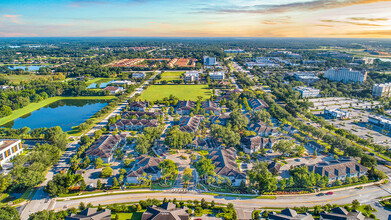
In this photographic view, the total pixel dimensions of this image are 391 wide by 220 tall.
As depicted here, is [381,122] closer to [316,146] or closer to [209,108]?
[316,146]

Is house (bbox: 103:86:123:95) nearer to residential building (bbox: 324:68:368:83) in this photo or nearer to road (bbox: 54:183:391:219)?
road (bbox: 54:183:391:219)

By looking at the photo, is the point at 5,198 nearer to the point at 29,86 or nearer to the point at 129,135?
the point at 129,135

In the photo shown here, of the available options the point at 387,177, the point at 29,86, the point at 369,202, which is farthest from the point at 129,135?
the point at 29,86

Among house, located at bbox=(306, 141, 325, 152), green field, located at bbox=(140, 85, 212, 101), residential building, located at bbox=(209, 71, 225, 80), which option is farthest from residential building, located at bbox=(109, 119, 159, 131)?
residential building, located at bbox=(209, 71, 225, 80)

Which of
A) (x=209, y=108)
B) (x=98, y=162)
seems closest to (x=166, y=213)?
(x=98, y=162)

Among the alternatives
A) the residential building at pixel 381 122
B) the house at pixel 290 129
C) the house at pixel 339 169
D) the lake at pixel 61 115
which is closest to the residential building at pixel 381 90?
the residential building at pixel 381 122
